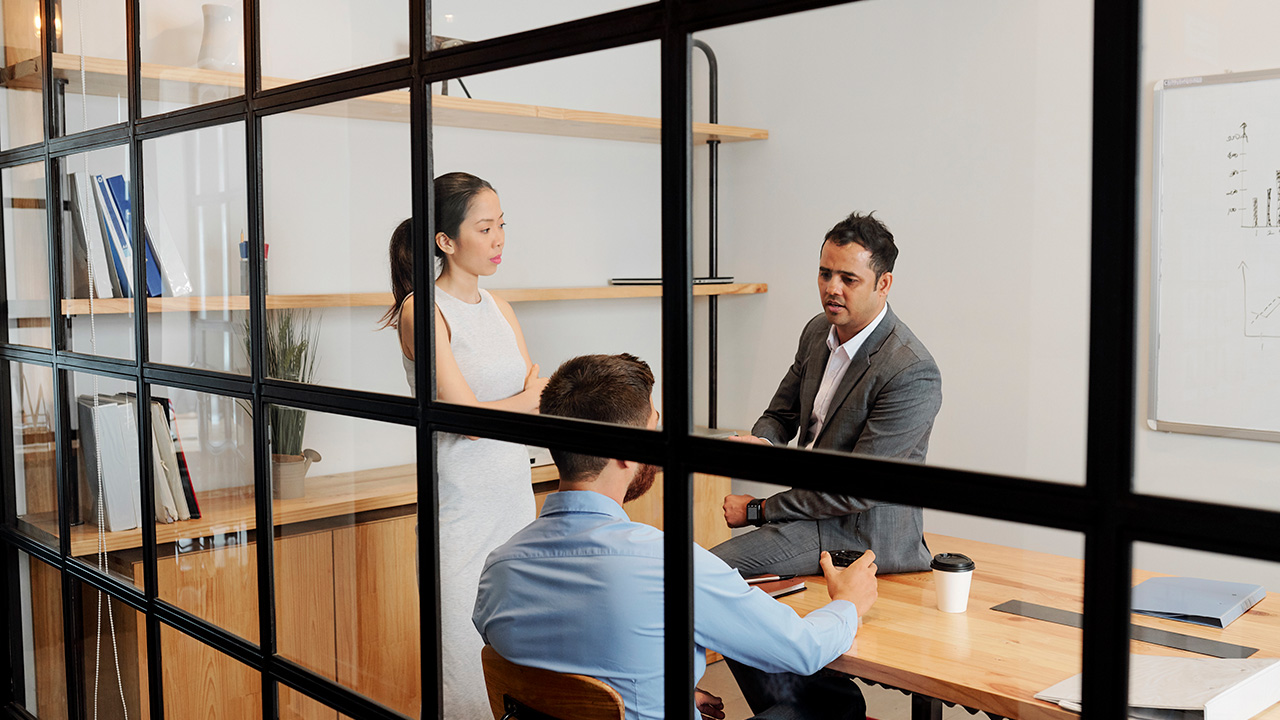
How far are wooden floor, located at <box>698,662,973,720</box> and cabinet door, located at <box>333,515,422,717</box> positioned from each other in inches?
19.1

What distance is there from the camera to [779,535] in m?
0.92

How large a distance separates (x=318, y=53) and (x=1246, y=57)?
1.13 m

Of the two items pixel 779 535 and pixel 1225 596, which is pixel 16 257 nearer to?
pixel 779 535

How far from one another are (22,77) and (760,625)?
2.15 metres

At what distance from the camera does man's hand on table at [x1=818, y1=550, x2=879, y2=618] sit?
82 cm

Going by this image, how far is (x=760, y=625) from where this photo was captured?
0.93 metres

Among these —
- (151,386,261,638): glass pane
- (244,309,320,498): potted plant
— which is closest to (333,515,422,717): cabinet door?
(244,309,320,498): potted plant

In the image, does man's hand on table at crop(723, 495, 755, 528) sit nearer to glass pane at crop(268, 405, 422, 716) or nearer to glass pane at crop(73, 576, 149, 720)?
glass pane at crop(268, 405, 422, 716)

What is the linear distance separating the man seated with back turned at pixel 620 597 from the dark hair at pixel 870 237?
24 cm

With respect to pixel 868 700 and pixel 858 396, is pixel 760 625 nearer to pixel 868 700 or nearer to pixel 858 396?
pixel 868 700

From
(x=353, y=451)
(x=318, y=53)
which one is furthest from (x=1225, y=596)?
(x=318, y=53)

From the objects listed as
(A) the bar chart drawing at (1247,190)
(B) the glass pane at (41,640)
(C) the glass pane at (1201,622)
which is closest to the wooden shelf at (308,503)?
(B) the glass pane at (41,640)

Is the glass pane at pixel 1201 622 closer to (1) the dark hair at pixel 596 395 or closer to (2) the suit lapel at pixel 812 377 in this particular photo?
(2) the suit lapel at pixel 812 377

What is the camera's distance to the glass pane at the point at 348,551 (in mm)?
1340
